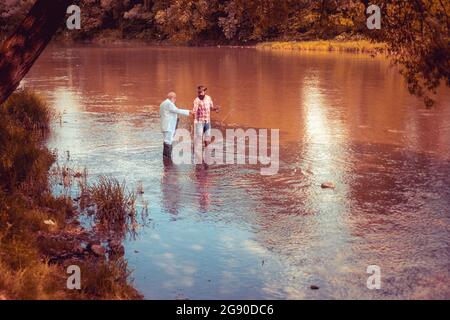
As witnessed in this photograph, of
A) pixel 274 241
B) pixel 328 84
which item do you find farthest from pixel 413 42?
pixel 328 84

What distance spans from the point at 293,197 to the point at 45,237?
16.6 ft

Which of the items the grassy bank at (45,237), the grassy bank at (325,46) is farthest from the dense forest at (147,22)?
the grassy bank at (45,237)

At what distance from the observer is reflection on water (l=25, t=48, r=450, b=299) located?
8391 mm

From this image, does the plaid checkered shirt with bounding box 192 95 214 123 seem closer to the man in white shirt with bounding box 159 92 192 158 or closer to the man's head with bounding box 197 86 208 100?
the man's head with bounding box 197 86 208 100

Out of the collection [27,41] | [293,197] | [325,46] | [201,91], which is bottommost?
[293,197]

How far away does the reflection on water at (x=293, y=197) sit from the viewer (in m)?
8.39

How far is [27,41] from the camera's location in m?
8.12

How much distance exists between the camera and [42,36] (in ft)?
26.7

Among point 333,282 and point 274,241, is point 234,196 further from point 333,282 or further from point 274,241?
point 333,282

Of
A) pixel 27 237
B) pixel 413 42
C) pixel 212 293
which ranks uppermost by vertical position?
pixel 413 42

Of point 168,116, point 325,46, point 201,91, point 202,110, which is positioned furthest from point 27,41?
point 325,46

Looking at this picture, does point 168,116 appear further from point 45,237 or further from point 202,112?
point 45,237

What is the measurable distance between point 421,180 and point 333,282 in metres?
6.14

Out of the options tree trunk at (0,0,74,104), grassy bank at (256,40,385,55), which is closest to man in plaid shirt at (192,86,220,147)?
tree trunk at (0,0,74,104)
